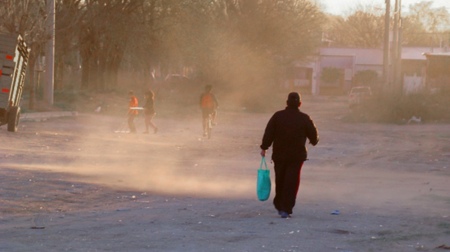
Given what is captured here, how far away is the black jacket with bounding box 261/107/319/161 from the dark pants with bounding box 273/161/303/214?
117 mm

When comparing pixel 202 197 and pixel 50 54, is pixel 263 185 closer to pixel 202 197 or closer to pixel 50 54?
pixel 202 197

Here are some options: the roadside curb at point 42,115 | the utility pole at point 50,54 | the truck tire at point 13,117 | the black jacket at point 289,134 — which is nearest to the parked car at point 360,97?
the roadside curb at point 42,115

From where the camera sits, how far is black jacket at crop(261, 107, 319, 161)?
551 inches

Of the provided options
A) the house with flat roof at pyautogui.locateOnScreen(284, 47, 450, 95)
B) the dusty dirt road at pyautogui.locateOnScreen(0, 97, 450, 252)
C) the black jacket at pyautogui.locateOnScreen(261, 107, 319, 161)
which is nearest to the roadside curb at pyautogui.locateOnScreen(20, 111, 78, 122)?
the dusty dirt road at pyautogui.locateOnScreen(0, 97, 450, 252)

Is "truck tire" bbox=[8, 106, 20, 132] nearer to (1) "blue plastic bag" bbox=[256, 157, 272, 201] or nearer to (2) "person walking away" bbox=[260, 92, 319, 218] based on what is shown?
(1) "blue plastic bag" bbox=[256, 157, 272, 201]

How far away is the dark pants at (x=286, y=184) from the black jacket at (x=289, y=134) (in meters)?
0.12

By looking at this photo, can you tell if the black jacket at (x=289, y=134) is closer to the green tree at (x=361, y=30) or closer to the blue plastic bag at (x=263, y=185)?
the blue plastic bag at (x=263, y=185)

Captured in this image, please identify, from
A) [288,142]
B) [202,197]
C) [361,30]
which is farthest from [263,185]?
[361,30]

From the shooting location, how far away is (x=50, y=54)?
43406mm

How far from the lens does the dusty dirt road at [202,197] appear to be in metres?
11.8

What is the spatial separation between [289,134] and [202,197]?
10.3 feet

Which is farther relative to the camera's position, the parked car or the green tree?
the green tree

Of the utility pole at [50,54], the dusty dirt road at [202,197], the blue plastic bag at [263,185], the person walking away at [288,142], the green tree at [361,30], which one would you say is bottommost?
the dusty dirt road at [202,197]

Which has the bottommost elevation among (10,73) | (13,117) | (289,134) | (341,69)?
(13,117)
